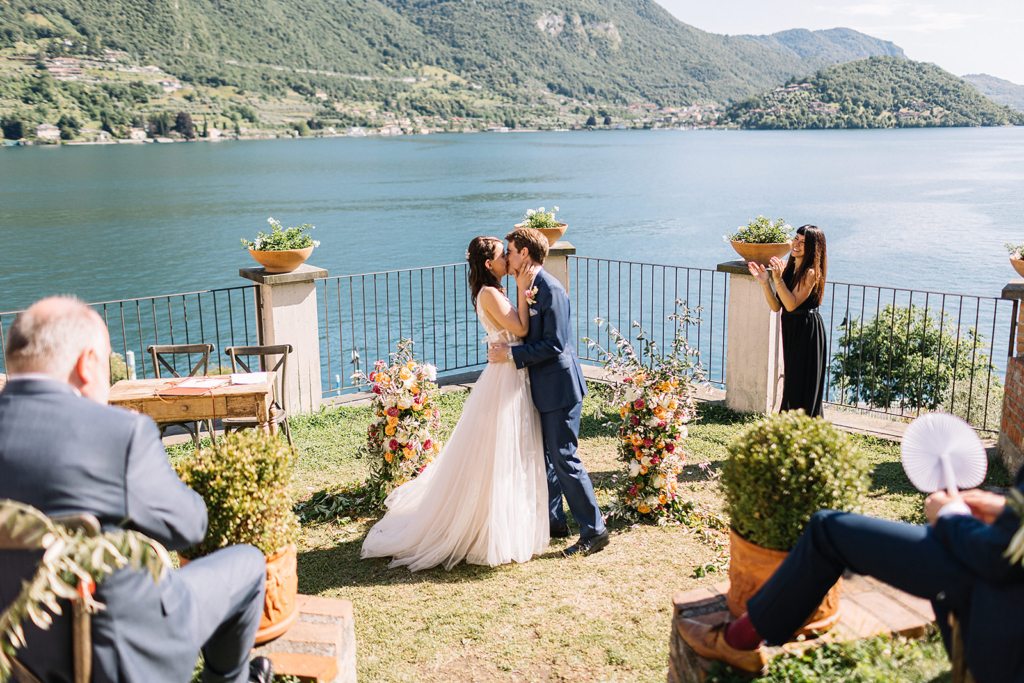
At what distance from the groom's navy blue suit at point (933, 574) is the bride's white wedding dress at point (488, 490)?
90.6 inches

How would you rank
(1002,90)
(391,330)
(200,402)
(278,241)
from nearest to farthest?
(200,402), (278,241), (391,330), (1002,90)

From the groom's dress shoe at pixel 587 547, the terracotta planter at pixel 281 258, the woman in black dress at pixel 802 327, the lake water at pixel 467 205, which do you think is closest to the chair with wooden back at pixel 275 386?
the terracotta planter at pixel 281 258

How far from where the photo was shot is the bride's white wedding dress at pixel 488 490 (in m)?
4.73

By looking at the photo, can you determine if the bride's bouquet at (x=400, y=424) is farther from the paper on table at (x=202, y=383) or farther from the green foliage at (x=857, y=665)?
the green foliage at (x=857, y=665)

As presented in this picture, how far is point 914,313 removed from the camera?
24391mm

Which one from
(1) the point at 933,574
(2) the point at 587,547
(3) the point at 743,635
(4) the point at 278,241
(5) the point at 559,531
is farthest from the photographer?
(4) the point at 278,241

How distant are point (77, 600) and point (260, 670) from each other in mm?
997

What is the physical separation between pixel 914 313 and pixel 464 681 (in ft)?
81.2

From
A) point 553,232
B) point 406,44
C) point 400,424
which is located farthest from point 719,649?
point 406,44

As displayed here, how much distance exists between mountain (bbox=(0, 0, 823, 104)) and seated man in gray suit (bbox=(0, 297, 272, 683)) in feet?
438

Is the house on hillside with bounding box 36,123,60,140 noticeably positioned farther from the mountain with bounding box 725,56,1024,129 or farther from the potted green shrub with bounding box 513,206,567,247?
the mountain with bounding box 725,56,1024,129

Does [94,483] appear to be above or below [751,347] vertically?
above

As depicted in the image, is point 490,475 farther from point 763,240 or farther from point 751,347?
point 763,240

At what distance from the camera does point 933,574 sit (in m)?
2.23
